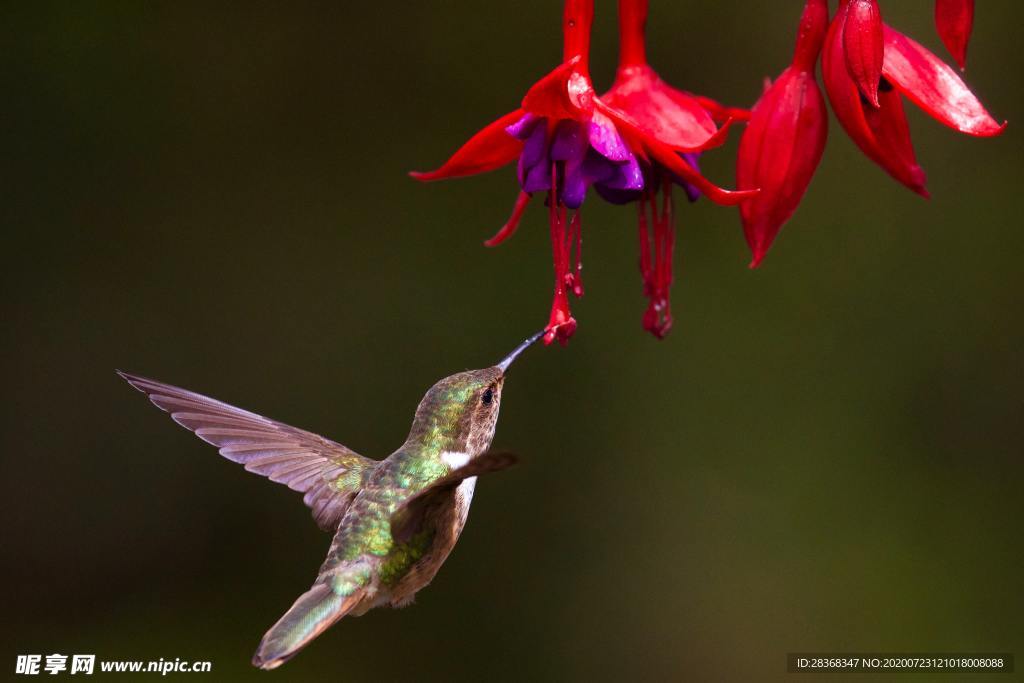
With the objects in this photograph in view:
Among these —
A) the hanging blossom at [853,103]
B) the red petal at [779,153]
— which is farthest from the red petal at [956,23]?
the red petal at [779,153]

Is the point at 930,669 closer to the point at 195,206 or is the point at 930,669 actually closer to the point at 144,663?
the point at 144,663

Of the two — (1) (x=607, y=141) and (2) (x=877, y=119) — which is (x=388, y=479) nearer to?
(1) (x=607, y=141)

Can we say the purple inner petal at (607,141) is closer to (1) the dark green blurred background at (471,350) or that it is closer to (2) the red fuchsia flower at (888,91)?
(2) the red fuchsia flower at (888,91)

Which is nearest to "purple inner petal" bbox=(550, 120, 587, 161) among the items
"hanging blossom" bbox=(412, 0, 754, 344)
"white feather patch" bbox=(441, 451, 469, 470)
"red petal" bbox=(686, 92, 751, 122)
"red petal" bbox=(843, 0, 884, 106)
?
"hanging blossom" bbox=(412, 0, 754, 344)

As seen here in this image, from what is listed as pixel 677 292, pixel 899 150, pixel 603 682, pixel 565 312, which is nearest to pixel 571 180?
pixel 565 312

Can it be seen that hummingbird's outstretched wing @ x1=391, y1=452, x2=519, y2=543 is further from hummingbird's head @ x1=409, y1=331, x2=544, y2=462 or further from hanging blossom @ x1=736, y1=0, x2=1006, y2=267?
hanging blossom @ x1=736, y1=0, x2=1006, y2=267

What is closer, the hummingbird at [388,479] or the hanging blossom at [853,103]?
the hanging blossom at [853,103]
